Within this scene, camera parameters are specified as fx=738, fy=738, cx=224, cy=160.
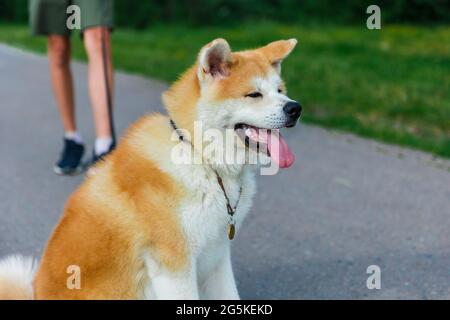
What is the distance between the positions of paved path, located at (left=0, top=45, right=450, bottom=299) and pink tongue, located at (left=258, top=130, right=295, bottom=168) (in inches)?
40.0

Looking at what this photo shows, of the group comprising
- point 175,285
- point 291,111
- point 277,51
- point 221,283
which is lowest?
point 221,283

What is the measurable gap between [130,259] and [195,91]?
82cm

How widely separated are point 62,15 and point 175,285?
343cm

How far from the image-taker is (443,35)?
664 inches

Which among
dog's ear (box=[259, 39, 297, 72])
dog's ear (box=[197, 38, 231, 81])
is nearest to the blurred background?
dog's ear (box=[259, 39, 297, 72])

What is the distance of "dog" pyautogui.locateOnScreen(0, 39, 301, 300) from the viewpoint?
3.25 metres

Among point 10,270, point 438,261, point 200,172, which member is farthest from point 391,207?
point 10,270

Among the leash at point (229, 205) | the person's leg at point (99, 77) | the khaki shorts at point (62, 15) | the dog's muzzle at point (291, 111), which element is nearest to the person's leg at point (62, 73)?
the khaki shorts at point (62, 15)

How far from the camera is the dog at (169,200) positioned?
3.25 metres

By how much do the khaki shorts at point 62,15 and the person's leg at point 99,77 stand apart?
71 mm

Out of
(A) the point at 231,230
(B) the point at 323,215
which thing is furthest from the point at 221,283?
(B) the point at 323,215

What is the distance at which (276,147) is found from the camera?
11.4ft

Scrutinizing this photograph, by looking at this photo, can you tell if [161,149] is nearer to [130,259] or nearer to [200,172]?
[200,172]

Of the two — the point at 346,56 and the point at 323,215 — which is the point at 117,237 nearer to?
the point at 323,215
